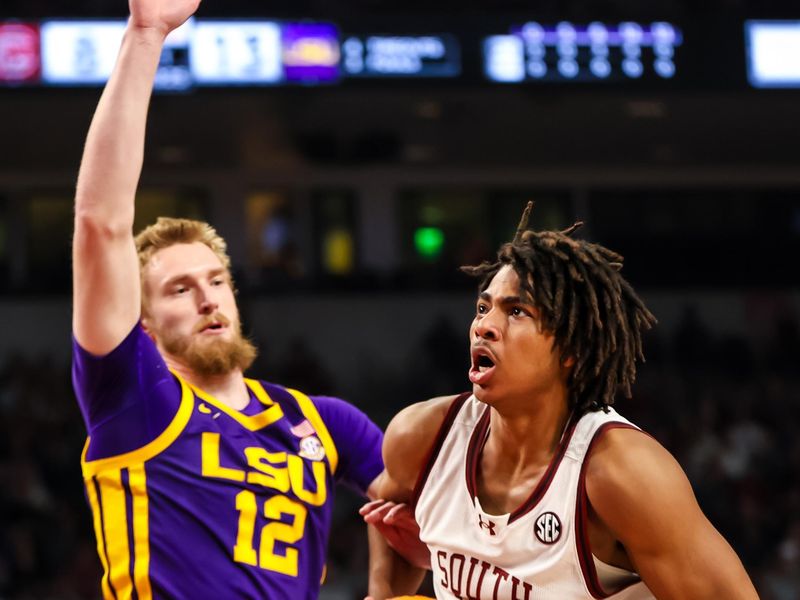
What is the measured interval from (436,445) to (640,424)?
7076 mm

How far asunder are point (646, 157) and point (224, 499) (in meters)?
9.49

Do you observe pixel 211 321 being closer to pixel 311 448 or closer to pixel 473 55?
pixel 311 448

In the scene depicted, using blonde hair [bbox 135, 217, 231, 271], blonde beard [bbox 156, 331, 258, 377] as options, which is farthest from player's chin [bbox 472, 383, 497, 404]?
blonde hair [bbox 135, 217, 231, 271]

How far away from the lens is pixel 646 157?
1159cm

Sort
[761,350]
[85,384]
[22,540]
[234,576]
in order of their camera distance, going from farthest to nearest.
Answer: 1. [761,350]
2. [22,540]
3. [234,576]
4. [85,384]

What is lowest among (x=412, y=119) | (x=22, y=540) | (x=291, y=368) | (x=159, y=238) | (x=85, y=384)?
(x=22, y=540)

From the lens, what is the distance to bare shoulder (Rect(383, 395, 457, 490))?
2740 mm

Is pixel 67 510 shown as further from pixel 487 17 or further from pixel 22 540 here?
pixel 487 17

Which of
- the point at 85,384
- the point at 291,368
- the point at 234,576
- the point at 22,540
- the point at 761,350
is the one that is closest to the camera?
the point at 85,384

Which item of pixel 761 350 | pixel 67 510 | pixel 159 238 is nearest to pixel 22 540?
pixel 67 510

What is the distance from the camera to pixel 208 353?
285 cm

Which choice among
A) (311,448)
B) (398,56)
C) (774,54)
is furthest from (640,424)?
(311,448)

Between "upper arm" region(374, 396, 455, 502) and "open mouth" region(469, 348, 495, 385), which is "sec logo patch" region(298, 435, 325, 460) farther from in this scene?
"open mouth" region(469, 348, 495, 385)

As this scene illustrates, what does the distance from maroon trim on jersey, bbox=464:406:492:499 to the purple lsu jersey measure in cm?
43
